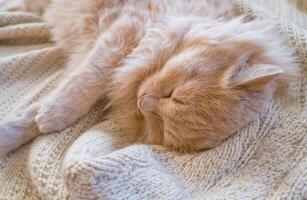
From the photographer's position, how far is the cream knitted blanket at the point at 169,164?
86 centimetres

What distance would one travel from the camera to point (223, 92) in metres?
0.96

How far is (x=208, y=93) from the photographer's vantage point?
97 centimetres

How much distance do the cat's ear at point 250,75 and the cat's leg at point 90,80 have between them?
374mm

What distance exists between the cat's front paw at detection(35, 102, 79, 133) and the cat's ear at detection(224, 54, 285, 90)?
1.50 feet

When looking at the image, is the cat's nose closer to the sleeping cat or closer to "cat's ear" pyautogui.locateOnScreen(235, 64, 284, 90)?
the sleeping cat

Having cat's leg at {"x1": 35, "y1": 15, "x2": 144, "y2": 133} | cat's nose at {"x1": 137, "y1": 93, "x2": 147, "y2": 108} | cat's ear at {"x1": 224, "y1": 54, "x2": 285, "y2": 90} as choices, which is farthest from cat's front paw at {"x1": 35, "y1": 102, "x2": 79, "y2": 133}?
cat's ear at {"x1": 224, "y1": 54, "x2": 285, "y2": 90}

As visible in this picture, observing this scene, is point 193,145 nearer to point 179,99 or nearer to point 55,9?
point 179,99

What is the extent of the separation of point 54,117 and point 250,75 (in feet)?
1.79

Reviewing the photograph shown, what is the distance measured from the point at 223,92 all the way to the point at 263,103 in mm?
110

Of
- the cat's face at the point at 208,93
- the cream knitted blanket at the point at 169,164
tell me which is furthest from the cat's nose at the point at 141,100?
the cream knitted blanket at the point at 169,164

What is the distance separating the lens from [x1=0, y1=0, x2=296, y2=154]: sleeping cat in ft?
3.16

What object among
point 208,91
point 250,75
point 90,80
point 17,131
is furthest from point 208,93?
point 17,131

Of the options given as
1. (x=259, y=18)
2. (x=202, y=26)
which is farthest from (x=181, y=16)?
(x=259, y=18)

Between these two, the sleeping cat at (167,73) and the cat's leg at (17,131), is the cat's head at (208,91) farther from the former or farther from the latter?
the cat's leg at (17,131)
